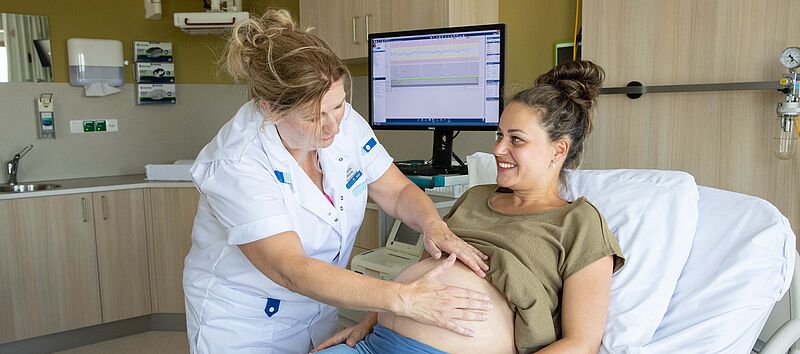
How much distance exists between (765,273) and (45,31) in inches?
141

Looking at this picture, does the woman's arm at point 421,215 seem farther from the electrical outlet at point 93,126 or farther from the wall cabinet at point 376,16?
the electrical outlet at point 93,126

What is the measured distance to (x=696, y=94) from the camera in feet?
6.35

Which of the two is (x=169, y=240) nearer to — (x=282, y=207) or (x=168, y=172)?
(x=168, y=172)

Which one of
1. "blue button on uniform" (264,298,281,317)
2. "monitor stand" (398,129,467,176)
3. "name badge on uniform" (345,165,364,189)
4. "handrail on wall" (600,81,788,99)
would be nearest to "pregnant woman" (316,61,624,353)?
"blue button on uniform" (264,298,281,317)

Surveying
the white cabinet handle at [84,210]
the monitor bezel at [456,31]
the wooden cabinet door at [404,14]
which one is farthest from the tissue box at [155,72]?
the monitor bezel at [456,31]

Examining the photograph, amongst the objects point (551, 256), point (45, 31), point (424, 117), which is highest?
point (45, 31)

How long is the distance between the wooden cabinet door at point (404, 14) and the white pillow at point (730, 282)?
1.54m

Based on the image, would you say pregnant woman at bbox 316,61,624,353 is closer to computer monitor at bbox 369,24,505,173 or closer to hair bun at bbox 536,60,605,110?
hair bun at bbox 536,60,605,110

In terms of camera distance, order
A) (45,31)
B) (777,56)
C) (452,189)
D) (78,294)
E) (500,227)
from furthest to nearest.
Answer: (45,31), (78,294), (452,189), (777,56), (500,227)

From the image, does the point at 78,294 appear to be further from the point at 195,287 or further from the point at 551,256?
the point at 551,256

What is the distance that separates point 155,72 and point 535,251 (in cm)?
315

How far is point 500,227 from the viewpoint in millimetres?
1485

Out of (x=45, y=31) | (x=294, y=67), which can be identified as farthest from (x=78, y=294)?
(x=294, y=67)

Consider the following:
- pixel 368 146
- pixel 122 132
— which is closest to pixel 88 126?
pixel 122 132
